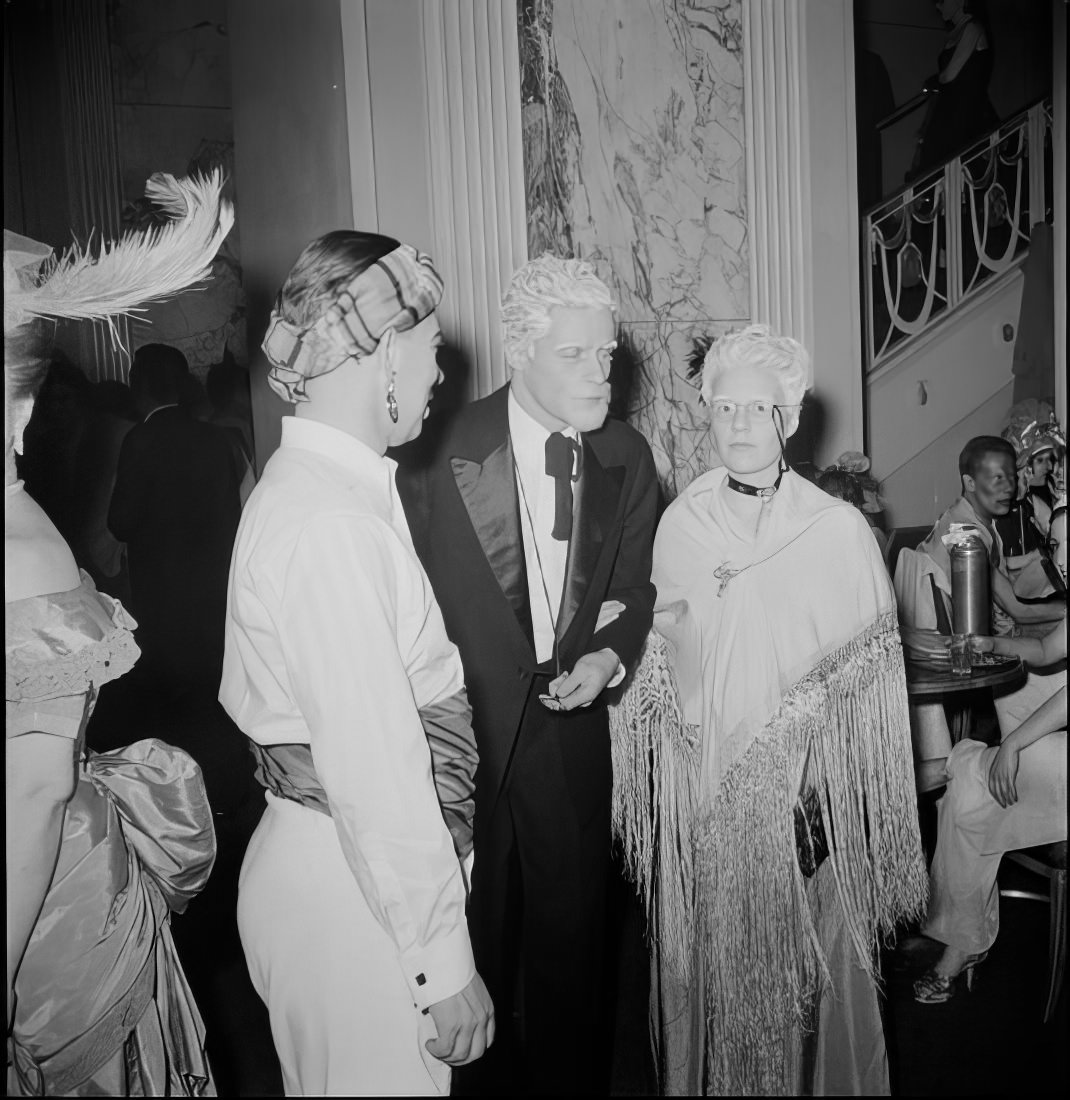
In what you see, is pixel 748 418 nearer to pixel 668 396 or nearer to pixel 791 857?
pixel 668 396

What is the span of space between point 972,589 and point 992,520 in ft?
0.51

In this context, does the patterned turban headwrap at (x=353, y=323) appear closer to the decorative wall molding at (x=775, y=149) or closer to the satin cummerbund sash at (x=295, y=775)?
the satin cummerbund sash at (x=295, y=775)

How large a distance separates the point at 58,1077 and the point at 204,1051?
0.66ft

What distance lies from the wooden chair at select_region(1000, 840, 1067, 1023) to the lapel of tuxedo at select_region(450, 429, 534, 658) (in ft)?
3.85

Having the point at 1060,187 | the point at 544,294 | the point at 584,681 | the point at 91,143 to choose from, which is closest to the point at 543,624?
the point at 584,681

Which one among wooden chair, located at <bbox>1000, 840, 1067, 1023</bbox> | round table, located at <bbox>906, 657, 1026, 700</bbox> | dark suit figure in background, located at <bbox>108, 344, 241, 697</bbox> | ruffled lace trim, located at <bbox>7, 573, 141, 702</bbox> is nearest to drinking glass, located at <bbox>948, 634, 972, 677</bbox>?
round table, located at <bbox>906, 657, 1026, 700</bbox>

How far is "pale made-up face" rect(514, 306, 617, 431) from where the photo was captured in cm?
167

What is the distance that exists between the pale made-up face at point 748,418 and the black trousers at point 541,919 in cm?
51

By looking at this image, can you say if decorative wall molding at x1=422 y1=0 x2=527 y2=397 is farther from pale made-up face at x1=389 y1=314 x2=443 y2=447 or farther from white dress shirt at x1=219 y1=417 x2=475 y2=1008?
white dress shirt at x1=219 y1=417 x2=475 y2=1008

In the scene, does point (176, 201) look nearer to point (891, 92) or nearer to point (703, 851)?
point (703, 851)

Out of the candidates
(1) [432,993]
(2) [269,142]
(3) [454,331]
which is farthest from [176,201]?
(1) [432,993]

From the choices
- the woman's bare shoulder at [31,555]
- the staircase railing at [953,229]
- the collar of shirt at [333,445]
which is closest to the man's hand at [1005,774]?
the staircase railing at [953,229]

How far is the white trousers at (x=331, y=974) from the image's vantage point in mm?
1334

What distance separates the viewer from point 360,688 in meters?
1.21
